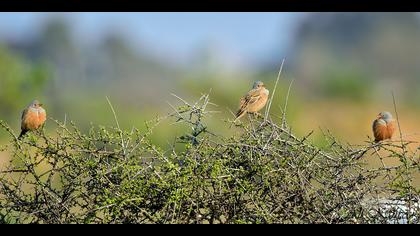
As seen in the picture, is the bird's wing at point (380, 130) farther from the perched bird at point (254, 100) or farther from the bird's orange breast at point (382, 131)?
the perched bird at point (254, 100)

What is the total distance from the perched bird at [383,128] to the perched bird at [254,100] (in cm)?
96

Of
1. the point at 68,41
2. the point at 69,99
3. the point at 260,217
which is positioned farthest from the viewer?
the point at 68,41

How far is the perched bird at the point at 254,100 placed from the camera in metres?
5.80

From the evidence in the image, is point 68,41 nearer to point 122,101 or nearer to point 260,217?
point 122,101

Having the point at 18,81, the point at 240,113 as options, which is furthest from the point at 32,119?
the point at 18,81

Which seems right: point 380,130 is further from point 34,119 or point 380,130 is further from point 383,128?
point 34,119

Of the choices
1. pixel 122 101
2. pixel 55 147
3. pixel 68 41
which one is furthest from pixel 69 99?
pixel 55 147

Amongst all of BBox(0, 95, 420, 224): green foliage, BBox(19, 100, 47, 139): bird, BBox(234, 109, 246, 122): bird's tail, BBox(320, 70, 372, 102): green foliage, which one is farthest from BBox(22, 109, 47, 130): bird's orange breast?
BBox(320, 70, 372, 102): green foliage

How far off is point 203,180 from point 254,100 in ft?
6.09

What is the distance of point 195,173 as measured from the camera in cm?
427

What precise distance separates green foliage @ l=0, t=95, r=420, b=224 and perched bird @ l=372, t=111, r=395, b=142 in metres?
0.51

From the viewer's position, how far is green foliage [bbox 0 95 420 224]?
4.22 m

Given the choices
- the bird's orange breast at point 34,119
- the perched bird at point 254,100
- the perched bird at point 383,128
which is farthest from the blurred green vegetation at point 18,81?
the perched bird at point 383,128

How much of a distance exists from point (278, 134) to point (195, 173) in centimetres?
57
